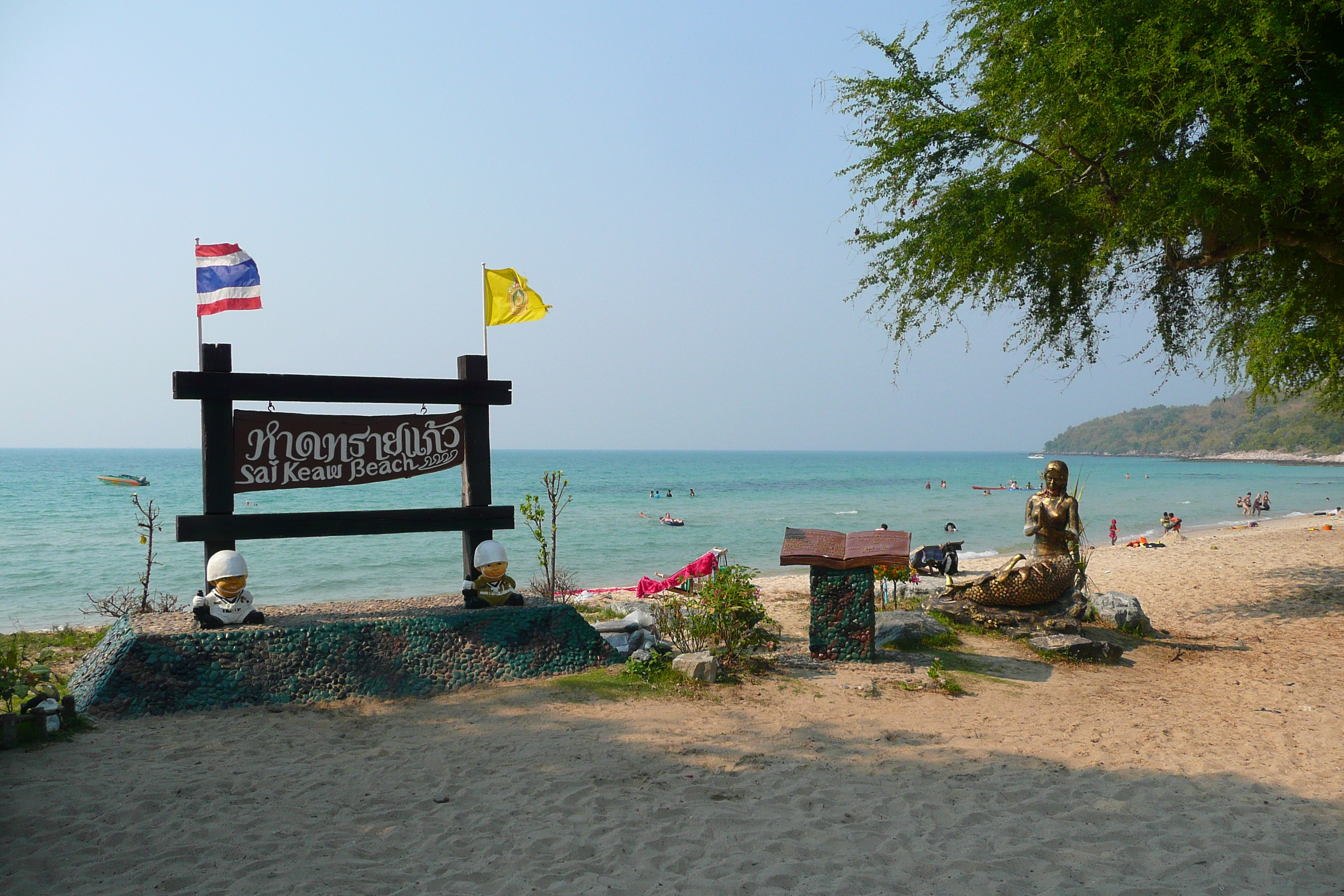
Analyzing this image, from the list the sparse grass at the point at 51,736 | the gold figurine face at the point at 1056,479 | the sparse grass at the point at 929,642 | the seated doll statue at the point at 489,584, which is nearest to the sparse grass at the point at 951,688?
the sparse grass at the point at 929,642

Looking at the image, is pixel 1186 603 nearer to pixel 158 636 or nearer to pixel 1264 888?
pixel 1264 888

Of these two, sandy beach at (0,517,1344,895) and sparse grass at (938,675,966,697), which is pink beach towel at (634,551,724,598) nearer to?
sandy beach at (0,517,1344,895)

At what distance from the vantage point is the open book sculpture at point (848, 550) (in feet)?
25.7

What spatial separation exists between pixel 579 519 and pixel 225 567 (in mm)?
38044

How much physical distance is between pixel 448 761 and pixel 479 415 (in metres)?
3.74

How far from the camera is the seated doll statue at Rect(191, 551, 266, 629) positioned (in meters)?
6.71

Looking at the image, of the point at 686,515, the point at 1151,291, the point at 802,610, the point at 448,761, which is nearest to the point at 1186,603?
the point at 1151,291

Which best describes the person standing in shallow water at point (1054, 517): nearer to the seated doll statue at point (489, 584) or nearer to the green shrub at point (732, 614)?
the green shrub at point (732, 614)

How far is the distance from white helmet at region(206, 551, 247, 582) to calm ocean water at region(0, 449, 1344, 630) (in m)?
13.6

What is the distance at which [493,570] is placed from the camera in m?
7.61

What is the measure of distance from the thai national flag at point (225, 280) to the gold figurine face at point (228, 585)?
8.14ft

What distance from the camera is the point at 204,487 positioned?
7.26 m

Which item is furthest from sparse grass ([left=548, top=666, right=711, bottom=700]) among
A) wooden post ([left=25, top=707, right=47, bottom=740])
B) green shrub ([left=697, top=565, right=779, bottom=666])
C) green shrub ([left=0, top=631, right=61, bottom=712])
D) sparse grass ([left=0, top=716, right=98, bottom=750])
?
green shrub ([left=0, top=631, right=61, bottom=712])

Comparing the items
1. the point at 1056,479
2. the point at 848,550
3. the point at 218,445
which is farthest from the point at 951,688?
the point at 218,445
